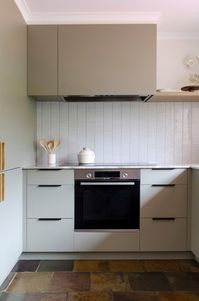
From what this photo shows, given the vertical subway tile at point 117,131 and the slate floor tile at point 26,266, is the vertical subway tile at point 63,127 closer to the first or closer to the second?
the vertical subway tile at point 117,131

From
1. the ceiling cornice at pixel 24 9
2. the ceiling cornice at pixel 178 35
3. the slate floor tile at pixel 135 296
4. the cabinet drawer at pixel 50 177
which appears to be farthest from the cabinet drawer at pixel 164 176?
the ceiling cornice at pixel 24 9

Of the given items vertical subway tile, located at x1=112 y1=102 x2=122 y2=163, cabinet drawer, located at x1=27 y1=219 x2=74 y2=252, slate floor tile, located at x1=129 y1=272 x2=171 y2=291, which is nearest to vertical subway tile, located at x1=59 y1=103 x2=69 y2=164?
vertical subway tile, located at x1=112 y1=102 x2=122 y2=163

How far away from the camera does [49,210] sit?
2750 millimetres

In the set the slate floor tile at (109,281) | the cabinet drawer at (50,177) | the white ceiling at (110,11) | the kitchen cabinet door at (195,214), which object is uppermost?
the white ceiling at (110,11)

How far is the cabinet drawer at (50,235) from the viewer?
273 cm

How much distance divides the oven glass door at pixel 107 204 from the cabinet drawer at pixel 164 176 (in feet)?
0.35

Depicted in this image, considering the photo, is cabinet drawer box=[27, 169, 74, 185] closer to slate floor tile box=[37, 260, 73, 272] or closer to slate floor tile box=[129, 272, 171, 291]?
slate floor tile box=[37, 260, 73, 272]

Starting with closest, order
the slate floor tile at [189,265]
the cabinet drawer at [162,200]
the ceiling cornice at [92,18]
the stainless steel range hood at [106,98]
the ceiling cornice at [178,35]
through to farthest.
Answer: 1. the slate floor tile at [189,265]
2. the cabinet drawer at [162,200]
3. the ceiling cornice at [92,18]
4. the stainless steel range hood at [106,98]
5. the ceiling cornice at [178,35]

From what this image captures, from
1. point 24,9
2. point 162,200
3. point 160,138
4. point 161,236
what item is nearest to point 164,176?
point 162,200

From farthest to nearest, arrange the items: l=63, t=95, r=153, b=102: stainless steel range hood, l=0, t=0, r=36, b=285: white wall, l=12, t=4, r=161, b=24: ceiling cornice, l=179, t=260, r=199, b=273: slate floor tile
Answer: l=63, t=95, r=153, b=102: stainless steel range hood, l=12, t=4, r=161, b=24: ceiling cornice, l=179, t=260, r=199, b=273: slate floor tile, l=0, t=0, r=36, b=285: white wall

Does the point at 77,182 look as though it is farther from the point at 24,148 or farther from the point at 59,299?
the point at 59,299

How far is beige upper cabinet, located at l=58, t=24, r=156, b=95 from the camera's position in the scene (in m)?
2.90

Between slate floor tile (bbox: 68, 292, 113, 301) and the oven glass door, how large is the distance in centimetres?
69

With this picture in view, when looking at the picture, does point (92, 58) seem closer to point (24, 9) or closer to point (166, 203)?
point (24, 9)
